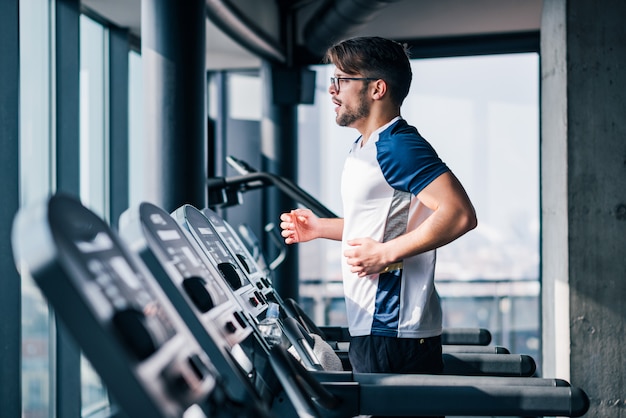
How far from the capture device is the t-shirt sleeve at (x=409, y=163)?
192 cm

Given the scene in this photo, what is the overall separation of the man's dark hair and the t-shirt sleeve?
18 centimetres

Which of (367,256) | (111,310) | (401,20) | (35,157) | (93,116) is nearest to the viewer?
(111,310)

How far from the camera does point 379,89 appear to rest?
208 cm

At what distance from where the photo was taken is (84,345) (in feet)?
2.91

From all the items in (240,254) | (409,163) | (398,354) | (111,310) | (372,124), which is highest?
(372,124)

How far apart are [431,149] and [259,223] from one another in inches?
Answer: 214

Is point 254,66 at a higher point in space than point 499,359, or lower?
higher

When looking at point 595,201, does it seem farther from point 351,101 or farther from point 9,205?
point 9,205

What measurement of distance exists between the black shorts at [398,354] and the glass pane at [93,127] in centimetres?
378

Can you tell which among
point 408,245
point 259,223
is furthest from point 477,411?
point 259,223

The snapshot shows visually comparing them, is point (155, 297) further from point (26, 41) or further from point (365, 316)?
point (26, 41)

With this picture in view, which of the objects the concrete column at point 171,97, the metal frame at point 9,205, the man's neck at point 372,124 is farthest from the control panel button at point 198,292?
the metal frame at point 9,205

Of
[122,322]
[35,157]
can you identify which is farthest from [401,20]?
[122,322]

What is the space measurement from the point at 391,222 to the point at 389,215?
0.7 inches
